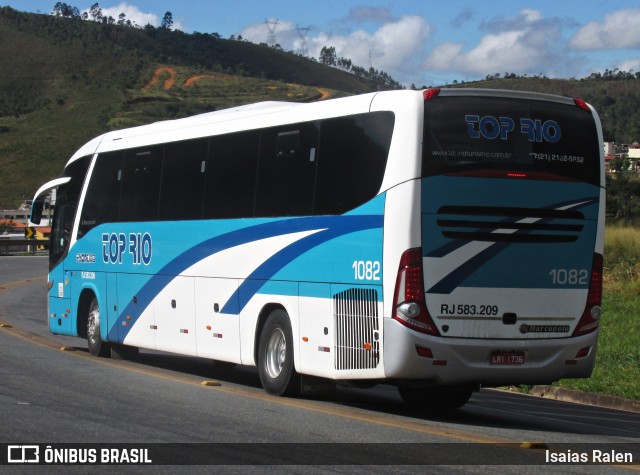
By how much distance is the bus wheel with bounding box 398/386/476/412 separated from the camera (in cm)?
1366

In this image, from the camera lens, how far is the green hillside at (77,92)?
137 metres

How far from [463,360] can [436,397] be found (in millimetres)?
1956

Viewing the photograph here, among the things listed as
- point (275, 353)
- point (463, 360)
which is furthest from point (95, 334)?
point (463, 360)

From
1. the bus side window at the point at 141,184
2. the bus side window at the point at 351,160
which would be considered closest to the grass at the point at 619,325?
the bus side window at the point at 351,160

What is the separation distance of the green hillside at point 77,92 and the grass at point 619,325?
335 feet

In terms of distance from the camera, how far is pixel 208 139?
16172mm

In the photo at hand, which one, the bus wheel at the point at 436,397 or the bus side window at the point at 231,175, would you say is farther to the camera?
the bus side window at the point at 231,175

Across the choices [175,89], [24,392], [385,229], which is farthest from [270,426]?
[175,89]

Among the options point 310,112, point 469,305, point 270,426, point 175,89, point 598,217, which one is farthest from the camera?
point 175,89

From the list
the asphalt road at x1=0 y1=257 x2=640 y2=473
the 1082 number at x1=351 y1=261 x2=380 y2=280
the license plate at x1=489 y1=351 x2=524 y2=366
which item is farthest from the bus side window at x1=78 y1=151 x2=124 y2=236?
the license plate at x1=489 y1=351 x2=524 y2=366

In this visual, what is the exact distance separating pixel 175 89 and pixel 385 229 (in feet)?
505

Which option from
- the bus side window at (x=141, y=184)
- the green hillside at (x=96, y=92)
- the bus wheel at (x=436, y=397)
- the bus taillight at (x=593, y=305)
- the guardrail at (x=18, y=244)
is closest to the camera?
the bus taillight at (x=593, y=305)

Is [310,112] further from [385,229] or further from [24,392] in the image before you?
[24,392]

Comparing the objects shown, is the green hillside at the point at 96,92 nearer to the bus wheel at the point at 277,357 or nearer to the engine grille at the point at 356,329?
the bus wheel at the point at 277,357
